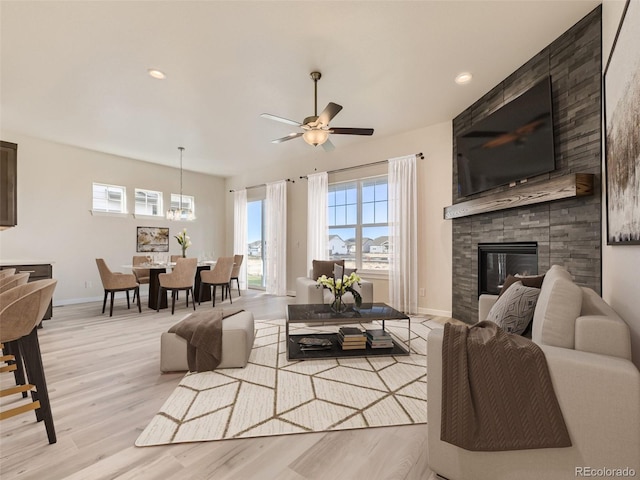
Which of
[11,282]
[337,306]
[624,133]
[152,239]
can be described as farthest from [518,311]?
[152,239]

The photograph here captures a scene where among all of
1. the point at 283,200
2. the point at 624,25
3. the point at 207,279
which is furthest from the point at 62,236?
the point at 624,25

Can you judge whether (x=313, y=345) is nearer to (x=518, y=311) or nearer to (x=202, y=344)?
(x=202, y=344)

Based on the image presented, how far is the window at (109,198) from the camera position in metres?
5.99

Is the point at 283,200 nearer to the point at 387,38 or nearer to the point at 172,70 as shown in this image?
the point at 172,70

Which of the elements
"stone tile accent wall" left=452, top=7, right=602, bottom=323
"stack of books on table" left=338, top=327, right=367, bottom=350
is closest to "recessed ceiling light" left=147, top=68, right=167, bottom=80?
"stack of books on table" left=338, top=327, right=367, bottom=350

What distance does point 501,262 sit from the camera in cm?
366

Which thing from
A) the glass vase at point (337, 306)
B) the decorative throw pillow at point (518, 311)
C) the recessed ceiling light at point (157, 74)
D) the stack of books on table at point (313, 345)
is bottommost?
the stack of books on table at point (313, 345)

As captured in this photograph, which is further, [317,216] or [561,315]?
[317,216]

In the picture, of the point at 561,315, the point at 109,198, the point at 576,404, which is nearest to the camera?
the point at 576,404

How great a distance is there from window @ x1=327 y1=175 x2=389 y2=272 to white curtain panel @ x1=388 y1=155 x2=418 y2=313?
340mm

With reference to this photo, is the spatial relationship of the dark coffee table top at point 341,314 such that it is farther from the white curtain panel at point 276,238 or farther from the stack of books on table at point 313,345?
the white curtain panel at point 276,238

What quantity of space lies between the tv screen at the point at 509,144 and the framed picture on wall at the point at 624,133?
32.2 inches

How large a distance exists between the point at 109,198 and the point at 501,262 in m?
7.15

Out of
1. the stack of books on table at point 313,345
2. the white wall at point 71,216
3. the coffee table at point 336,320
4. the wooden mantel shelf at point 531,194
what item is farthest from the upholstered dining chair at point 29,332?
the white wall at point 71,216
